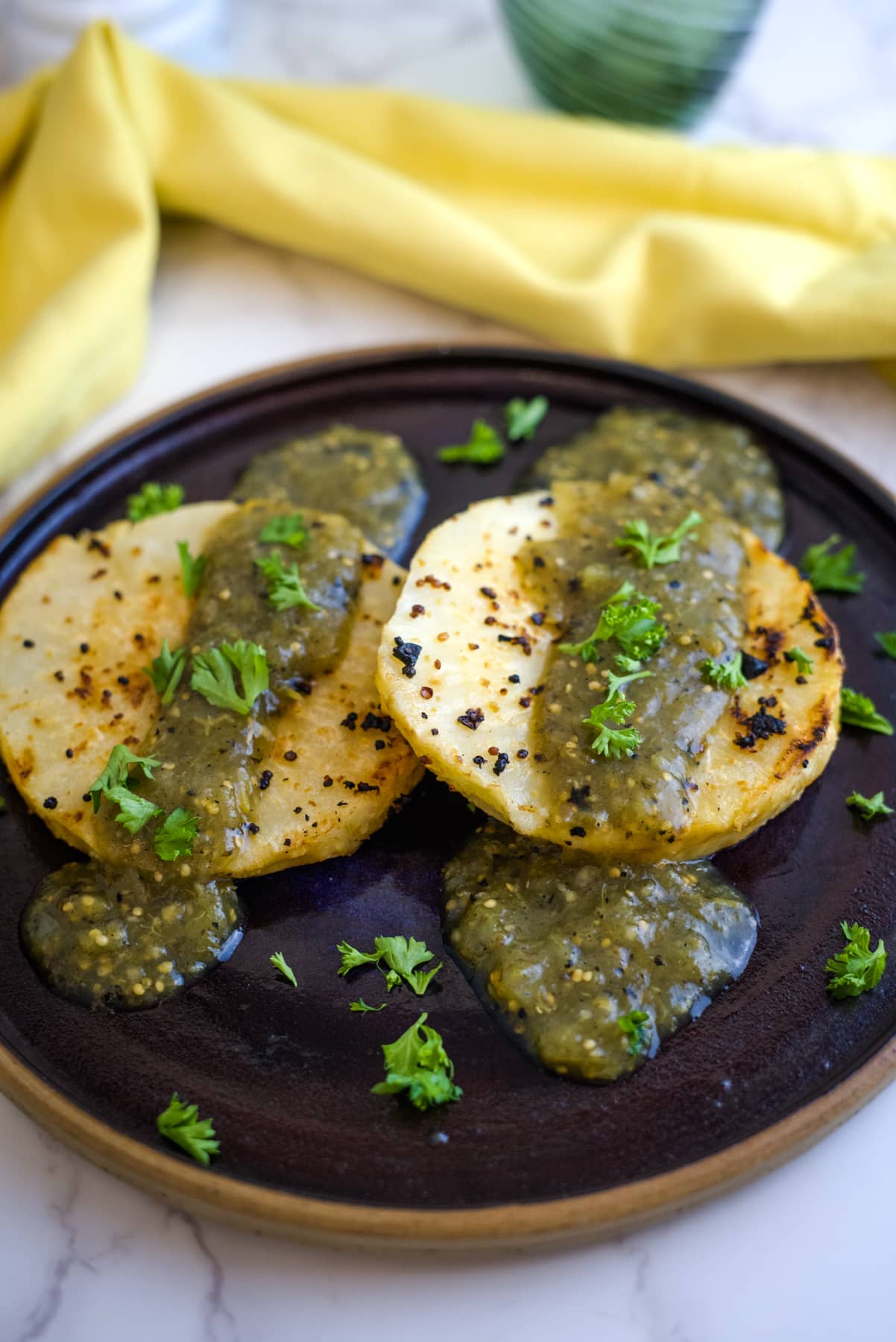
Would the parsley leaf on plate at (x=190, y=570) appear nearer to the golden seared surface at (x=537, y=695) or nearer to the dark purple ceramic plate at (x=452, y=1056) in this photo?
the golden seared surface at (x=537, y=695)

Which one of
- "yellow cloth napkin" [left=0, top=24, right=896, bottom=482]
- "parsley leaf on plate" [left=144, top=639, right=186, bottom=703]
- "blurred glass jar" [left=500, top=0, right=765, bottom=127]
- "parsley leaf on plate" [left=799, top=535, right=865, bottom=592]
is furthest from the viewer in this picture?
"blurred glass jar" [left=500, top=0, right=765, bottom=127]

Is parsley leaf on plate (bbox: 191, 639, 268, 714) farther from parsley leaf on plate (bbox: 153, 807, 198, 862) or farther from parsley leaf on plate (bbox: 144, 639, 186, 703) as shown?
parsley leaf on plate (bbox: 153, 807, 198, 862)

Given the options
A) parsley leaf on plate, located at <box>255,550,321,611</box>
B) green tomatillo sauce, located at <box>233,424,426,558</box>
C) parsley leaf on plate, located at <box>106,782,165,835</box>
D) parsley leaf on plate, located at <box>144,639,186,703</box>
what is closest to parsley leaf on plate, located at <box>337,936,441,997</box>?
parsley leaf on plate, located at <box>106,782,165,835</box>

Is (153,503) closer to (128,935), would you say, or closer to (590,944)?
(128,935)

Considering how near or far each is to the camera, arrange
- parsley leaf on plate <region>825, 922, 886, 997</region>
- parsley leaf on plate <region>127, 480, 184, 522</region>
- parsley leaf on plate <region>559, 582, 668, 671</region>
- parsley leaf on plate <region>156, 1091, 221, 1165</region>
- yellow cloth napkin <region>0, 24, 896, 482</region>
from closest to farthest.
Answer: parsley leaf on plate <region>156, 1091, 221, 1165</region>
parsley leaf on plate <region>825, 922, 886, 997</region>
parsley leaf on plate <region>559, 582, 668, 671</region>
parsley leaf on plate <region>127, 480, 184, 522</region>
yellow cloth napkin <region>0, 24, 896, 482</region>

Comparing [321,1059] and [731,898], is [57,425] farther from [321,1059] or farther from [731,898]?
[731,898]

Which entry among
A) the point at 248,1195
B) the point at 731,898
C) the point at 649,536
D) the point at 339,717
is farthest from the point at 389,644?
the point at 248,1195

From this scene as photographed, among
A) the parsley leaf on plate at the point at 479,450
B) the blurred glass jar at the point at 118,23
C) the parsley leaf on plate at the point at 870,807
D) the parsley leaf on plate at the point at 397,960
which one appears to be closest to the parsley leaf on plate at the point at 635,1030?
the parsley leaf on plate at the point at 397,960

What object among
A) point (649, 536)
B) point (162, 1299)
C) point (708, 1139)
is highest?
point (649, 536)
